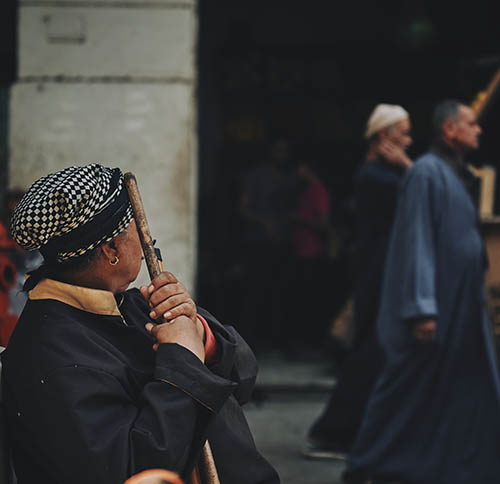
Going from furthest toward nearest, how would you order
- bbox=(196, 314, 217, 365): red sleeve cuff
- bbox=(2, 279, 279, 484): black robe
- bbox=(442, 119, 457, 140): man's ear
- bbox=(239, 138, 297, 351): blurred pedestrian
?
bbox=(239, 138, 297, 351): blurred pedestrian → bbox=(442, 119, 457, 140): man's ear → bbox=(196, 314, 217, 365): red sleeve cuff → bbox=(2, 279, 279, 484): black robe

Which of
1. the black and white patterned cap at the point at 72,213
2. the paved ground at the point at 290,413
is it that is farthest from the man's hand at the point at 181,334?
the paved ground at the point at 290,413

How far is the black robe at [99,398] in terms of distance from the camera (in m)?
1.79

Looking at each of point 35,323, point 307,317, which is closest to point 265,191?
point 307,317

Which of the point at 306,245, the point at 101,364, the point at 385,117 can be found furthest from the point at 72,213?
the point at 306,245

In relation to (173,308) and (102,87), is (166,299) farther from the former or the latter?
(102,87)

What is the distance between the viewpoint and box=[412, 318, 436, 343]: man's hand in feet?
14.0

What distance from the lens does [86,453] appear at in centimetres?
177

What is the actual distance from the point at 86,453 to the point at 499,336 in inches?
137

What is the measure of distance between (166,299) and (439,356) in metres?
2.71

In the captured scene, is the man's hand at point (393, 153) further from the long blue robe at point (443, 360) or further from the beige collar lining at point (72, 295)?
the beige collar lining at point (72, 295)

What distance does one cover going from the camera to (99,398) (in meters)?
1.82

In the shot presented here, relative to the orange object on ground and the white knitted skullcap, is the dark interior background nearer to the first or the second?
the white knitted skullcap

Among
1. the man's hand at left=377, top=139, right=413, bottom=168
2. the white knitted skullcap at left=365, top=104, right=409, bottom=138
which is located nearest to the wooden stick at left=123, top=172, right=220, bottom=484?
the man's hand at left=377, top=139, right=413, bottom=168

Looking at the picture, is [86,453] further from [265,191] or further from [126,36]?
[265,191]
